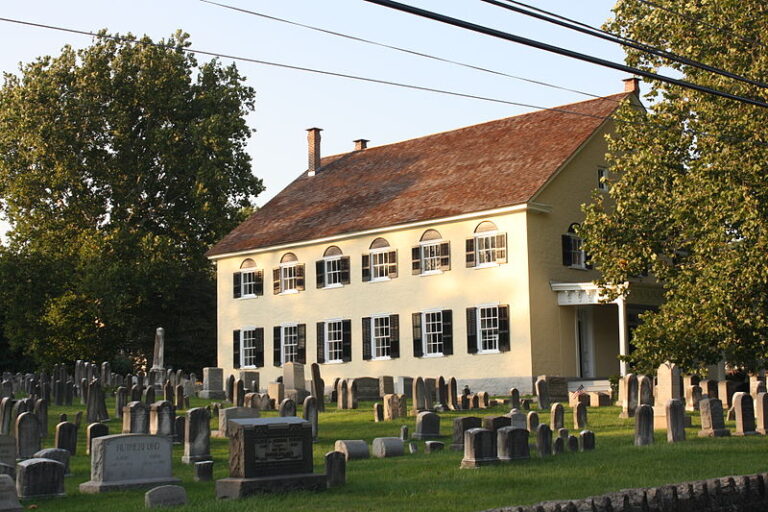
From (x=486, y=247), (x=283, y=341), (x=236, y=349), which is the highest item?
(x=486, y=247)

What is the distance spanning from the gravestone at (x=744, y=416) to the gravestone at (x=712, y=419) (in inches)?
14.2

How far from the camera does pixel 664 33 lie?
28516mm

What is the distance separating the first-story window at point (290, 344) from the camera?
42.3 meters

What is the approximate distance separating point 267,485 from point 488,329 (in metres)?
23.0

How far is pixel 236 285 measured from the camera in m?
45.3

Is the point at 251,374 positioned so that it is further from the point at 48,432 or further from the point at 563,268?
the point at 48,432

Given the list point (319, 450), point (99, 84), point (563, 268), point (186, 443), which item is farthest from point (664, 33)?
point (99, 84)

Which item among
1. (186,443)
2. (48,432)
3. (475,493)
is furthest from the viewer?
(48,432)

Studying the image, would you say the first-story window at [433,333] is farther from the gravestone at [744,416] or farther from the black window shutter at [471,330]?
the gravestone at [744,416]

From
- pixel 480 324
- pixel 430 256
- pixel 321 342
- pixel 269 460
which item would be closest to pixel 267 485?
pixel 269 460

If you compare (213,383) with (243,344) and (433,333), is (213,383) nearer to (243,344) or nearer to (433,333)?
(433,333)

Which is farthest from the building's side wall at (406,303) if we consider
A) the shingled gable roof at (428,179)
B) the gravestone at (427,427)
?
the gravestone at (427,427)

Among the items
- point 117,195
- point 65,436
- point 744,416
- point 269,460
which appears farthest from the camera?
point 117,195

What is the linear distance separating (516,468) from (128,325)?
38712mm
